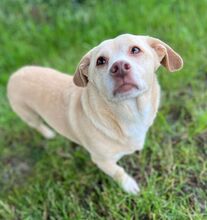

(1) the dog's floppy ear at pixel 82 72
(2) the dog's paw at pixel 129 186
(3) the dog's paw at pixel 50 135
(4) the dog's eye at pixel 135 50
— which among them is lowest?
(2) the dog's paw at pixel 129 186

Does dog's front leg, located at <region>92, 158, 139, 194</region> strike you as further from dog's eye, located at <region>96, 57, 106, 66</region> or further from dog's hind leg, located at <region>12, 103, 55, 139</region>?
dog's eye, located at <region>96, 57, 106, 66</region>

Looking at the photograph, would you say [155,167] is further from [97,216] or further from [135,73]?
[135,73]

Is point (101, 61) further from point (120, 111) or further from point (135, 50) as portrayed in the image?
point (120, 111)

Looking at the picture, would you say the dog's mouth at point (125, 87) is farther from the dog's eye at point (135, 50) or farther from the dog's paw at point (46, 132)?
the dog's paw at point (46, 132)

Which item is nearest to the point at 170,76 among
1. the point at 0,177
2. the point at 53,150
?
the point at 53,150

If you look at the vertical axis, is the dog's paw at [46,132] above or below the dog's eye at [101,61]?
below

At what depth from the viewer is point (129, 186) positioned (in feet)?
9.78

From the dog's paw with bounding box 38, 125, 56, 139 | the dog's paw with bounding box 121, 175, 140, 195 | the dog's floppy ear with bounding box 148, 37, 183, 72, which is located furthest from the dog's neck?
the dog's paw with bounding box 38, 125, 56, 139

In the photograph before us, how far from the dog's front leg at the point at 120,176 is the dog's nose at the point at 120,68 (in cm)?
89

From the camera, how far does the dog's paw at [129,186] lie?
9.72 ft

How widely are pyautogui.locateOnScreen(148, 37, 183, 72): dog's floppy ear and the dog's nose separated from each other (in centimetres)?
32

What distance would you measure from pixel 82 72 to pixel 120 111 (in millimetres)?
321

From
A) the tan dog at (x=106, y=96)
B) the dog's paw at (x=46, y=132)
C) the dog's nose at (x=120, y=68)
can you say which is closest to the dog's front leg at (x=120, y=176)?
the tan dog at (x=106, y=96)

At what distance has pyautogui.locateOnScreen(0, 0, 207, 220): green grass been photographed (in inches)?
116
